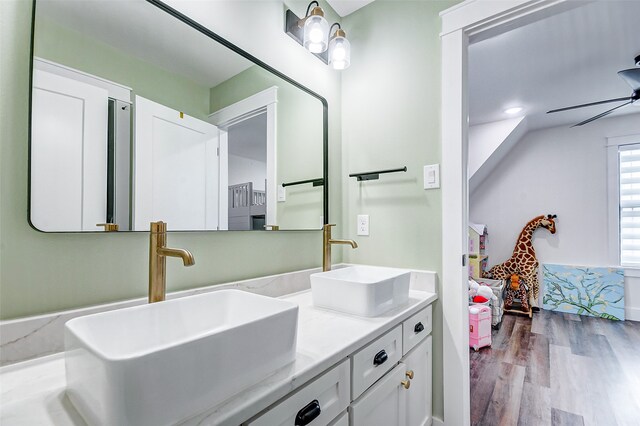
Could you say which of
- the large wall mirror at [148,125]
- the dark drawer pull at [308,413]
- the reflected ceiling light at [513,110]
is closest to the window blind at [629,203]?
the reflected ceiling light at [513,110]

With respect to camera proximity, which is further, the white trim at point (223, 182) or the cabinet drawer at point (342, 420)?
the white trim at point (223, 182)

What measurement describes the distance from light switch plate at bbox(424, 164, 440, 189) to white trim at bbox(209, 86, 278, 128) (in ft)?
2.65

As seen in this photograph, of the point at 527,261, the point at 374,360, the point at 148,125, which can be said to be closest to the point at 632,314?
the point at 527,261

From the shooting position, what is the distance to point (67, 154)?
795 mm

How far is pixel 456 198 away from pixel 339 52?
0.93 metres

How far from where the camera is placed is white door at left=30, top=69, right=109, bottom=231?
75 cm

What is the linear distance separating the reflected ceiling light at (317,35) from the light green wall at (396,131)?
0.24m

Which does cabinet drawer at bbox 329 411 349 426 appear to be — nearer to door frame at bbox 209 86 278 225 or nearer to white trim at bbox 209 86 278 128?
door frame at bbox 209 86 278 225

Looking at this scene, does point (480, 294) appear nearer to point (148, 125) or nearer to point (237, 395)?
point (237, 395)

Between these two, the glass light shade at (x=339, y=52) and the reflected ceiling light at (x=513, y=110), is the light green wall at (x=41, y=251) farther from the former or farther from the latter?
the reflected ceiling light at (x=513, y=110)

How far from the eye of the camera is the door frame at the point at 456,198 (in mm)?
1372

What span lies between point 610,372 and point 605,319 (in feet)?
5.81

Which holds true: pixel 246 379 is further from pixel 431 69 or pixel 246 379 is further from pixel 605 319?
pixel 605 319

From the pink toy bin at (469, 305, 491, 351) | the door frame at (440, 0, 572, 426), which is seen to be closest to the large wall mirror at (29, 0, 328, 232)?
the door frame at (440, 0, 572, 426)
